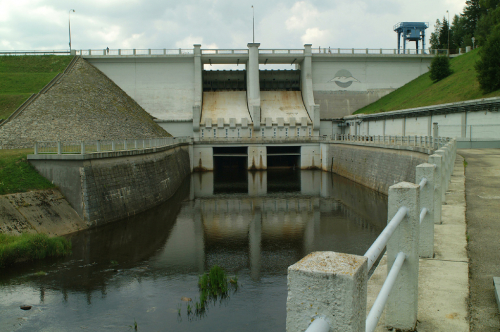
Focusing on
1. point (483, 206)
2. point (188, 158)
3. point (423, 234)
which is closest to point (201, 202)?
point (188, 158)

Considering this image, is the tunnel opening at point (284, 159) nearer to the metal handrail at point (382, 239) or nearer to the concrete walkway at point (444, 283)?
the concrete walkway at point (444, 283)

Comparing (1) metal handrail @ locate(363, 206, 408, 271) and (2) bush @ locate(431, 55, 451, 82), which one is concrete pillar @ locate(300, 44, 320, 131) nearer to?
(2) bush @ locate(431, 55, 451, 82)

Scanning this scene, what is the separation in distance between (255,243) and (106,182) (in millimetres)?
8256

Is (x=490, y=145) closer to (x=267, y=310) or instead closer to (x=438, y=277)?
(x=267, y=310)

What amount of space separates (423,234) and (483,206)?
4249 millimetres

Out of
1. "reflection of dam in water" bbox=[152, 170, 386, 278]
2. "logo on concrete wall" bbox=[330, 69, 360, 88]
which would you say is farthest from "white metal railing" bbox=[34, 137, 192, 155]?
"logo on concrete wall" bbox=[330, 69, 360, 88]

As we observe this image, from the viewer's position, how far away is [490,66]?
111ft

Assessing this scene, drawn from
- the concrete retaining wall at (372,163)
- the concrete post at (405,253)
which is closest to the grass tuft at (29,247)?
the concrete post at (405,253)

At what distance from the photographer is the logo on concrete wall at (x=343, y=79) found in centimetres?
5556

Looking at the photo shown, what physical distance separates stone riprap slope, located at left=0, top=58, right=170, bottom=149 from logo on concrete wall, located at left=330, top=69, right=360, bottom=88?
2296 cm

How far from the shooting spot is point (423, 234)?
212 inches

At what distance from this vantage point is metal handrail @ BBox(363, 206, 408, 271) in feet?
8.00

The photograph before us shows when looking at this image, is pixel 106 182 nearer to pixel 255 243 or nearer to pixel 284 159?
pixel 255 243

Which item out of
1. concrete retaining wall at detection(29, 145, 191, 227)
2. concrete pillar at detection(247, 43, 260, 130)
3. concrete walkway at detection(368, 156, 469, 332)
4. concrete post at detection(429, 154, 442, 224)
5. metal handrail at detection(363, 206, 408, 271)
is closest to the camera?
metal handrail at detection(363, 206, 408, 271)
